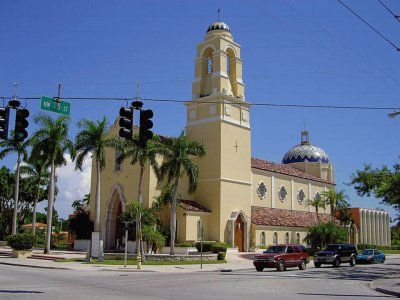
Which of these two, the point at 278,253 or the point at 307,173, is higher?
the point at 307,173

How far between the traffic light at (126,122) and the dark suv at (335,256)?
76.3ft

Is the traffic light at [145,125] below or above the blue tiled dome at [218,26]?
below

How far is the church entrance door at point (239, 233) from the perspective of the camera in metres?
46.2

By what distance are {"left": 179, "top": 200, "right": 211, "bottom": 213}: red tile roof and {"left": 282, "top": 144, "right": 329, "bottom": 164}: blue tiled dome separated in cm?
2812

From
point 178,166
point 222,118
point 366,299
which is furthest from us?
point 222,118

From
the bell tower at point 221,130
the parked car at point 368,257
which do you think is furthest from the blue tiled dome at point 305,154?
the parked car at point 368,257

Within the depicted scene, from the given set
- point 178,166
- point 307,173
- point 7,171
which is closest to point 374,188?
point 178,166

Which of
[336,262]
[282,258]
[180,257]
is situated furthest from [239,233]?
[282,258]

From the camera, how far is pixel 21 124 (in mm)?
16641

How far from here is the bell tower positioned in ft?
148

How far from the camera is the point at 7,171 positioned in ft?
209

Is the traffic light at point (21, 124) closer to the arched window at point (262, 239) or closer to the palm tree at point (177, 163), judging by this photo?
the palm tree at point (177, 163)

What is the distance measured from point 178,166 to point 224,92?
37.9 ft

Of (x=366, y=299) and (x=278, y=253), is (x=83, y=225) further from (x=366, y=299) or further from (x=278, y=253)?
(x=366, y=299)
